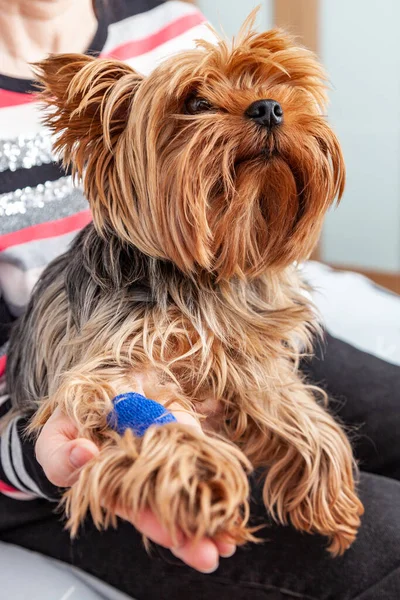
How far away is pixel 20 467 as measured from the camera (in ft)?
3.59

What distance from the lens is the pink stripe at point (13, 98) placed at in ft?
4.43

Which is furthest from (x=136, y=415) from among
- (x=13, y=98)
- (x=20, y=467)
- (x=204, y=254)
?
(x=13, y=98)

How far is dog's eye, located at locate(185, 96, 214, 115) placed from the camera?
94 cm

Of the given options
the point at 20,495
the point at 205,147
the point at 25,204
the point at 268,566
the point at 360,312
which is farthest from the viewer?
the point at 360,312

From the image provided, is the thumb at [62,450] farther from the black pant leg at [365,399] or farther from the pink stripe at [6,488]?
the black pant leg at [365,399]

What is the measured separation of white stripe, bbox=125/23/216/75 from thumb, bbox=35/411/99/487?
3.10ft

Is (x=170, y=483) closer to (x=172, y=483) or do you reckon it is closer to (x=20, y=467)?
(x=172, y=483)

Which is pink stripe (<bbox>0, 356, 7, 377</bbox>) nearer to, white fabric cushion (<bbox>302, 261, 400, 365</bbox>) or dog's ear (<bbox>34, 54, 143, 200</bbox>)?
dog's ear (<bbox>34, 54, 143, 200</bbox>)

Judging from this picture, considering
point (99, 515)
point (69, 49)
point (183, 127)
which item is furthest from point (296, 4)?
point (99, 515)

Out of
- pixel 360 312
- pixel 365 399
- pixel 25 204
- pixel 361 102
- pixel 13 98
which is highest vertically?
pixel 13 98

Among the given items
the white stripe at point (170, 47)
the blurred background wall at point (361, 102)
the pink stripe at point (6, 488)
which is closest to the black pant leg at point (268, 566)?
the pink stripe at point (6, 488)

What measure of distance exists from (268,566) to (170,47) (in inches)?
45.4

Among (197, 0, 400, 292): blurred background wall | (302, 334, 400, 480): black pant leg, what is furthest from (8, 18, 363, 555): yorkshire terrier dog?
(197, 0, 400, 292): blurred background wall

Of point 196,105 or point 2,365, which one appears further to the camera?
point 2,365
